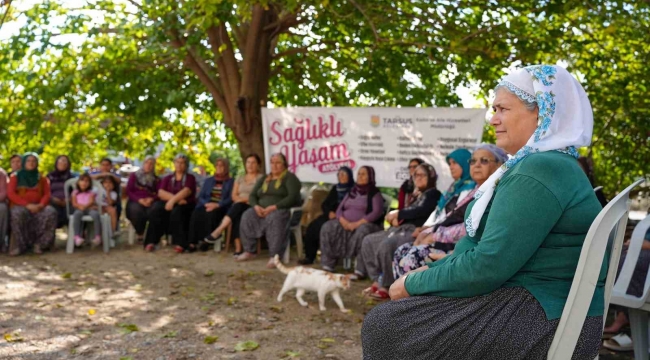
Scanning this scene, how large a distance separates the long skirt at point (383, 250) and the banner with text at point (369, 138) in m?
1.84

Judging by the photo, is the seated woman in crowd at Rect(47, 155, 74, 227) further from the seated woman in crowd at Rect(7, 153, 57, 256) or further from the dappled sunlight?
the dappled sunlight

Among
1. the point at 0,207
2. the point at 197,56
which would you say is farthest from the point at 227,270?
the point at 197,56

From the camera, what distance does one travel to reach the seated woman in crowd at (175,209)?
1068cm

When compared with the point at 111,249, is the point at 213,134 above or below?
above

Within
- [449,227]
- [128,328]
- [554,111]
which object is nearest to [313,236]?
[449,227]

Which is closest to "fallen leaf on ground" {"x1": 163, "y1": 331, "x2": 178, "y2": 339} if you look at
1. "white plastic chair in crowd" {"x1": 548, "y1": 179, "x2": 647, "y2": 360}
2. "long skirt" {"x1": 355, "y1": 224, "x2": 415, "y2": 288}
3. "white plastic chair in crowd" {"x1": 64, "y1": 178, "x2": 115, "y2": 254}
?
"long skirt" {"x1": 355, "y1": 224, "x2": 415, "y2": 288}

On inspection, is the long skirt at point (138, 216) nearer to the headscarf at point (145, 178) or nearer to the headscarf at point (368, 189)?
the headscarf at point (145, 178)

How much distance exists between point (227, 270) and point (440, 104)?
216 inches

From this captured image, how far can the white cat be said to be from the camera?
6.82m

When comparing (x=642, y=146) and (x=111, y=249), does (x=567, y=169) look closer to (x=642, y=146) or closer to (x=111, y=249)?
(x=111, y=249)

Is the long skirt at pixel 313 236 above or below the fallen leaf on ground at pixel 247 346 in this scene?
above

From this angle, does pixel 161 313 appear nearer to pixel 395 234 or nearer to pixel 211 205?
pixel 395 234

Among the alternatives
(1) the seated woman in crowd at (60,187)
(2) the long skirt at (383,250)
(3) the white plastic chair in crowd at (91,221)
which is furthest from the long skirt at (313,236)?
(1) the seated woman in crowd at (60,187)

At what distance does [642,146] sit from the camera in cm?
1163
